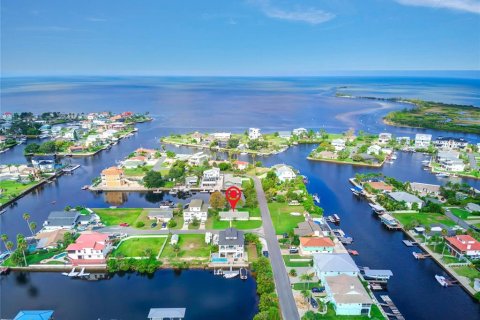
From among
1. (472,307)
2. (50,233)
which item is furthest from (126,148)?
(472,307)

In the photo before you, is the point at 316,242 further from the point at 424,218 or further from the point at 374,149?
the point at 374,149

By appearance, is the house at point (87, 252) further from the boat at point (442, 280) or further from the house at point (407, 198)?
the house at point (407, 198)

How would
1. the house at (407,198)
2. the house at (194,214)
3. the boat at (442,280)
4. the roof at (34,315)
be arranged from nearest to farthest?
the roof at (34,315) < the boat at (442,280) < the house at (194,214) < the house at (407,198)

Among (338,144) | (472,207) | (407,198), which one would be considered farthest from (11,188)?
(472,207)

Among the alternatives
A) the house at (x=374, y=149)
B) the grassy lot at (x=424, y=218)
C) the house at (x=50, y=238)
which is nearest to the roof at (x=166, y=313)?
the house at (x=50, y=238)

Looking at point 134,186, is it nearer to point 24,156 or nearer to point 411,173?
point 24,156

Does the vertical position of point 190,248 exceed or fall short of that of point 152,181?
it falls short
